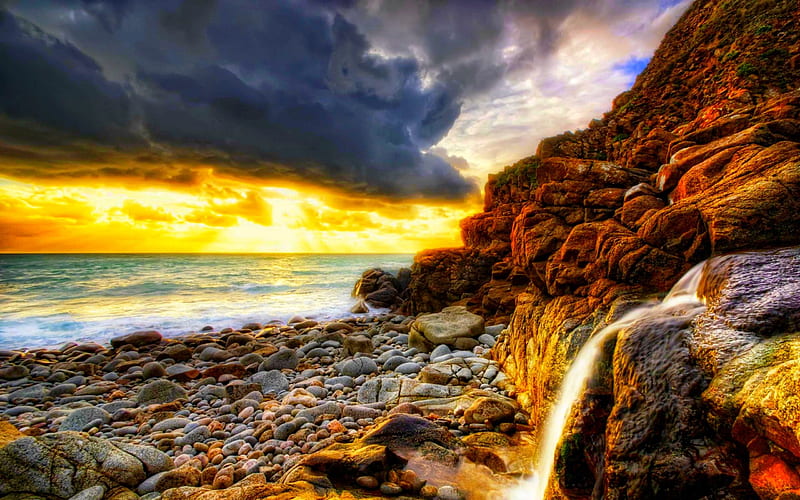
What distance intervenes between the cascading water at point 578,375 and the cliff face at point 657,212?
1.00ft

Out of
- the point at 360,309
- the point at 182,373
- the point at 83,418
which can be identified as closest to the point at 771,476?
the point at 83,418

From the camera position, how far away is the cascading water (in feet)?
13.9

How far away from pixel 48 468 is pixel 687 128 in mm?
15868

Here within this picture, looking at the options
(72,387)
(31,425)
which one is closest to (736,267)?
(31,425)

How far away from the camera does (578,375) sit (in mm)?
4570

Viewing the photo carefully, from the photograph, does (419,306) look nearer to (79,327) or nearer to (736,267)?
(736,267)

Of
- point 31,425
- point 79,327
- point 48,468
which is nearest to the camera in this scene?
point 48,468

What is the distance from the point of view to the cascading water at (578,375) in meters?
4.23

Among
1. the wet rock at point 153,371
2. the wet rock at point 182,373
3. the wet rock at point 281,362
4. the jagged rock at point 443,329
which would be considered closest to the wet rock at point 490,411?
the jagged rock at point 443,329

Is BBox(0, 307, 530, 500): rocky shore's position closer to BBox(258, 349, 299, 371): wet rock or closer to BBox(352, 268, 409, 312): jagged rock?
BBox(258, 349, 299, 371): wet rock

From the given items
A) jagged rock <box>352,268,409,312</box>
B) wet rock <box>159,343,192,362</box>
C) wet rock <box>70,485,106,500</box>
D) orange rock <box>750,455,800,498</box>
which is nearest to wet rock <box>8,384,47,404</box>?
wet rock <box>159,343,192,362</box>

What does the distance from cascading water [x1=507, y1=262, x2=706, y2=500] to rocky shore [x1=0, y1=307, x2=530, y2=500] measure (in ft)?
1.47

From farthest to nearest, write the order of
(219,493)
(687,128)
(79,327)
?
(79,327), (687,128), (219,493)

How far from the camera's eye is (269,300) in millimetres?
29062
